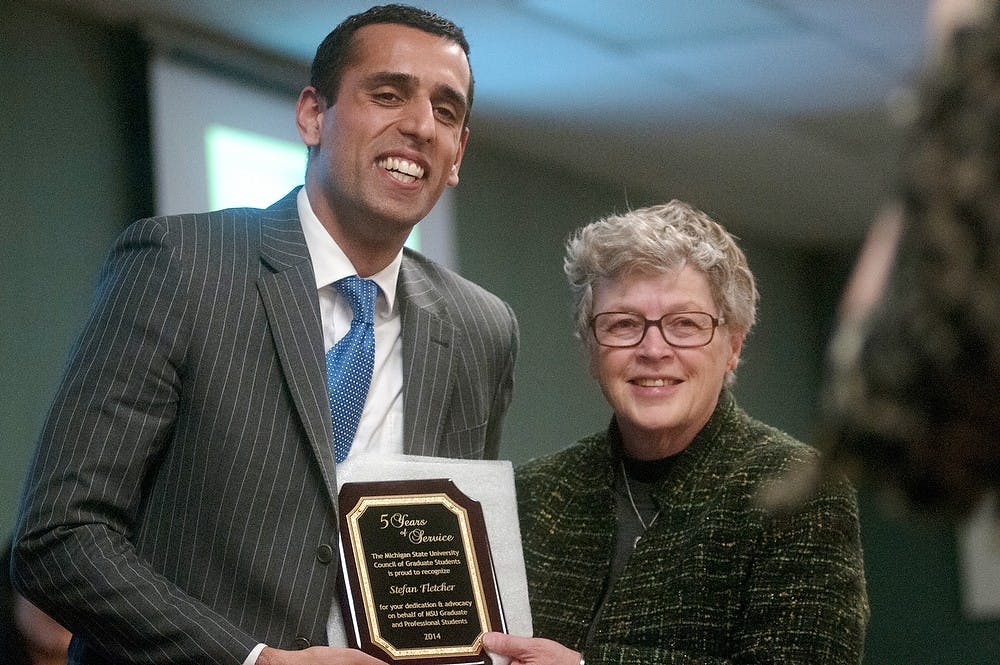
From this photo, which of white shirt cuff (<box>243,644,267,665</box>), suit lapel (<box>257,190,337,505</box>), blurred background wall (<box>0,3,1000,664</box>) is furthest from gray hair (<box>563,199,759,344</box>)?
blurred background wall (<box>0,3,1000,664</box>)

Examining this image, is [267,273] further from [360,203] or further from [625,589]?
[625,589]

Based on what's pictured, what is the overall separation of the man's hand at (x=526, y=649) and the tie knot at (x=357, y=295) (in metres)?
0.51

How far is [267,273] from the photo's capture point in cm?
195

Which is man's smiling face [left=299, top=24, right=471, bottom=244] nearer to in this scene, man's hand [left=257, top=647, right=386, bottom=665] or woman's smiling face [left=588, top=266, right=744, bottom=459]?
woman's smiling face [left=588, top=266, right=744, bottom=459]

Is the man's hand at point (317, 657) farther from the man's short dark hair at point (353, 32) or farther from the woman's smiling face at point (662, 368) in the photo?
the man's short dark hair at point (353, 32)

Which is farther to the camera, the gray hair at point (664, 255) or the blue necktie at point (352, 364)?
the gray hair at point (664, 255)

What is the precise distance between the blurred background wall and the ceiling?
20cm

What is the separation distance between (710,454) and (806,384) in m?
8.12

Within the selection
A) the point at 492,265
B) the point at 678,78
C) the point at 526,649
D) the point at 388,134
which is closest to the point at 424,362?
the point at 388,134

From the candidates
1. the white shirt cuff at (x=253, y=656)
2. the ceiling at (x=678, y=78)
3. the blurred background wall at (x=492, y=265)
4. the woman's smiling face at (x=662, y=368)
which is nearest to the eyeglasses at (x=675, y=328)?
the woman's smiling face at (x=662, y=368)

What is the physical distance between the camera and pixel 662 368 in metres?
Answer: 2.21

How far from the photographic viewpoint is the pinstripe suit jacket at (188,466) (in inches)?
68.5

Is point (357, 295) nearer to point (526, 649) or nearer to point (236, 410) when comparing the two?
point (236, 410)

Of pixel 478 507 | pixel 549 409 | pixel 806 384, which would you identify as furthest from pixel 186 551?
pixel 806 384
